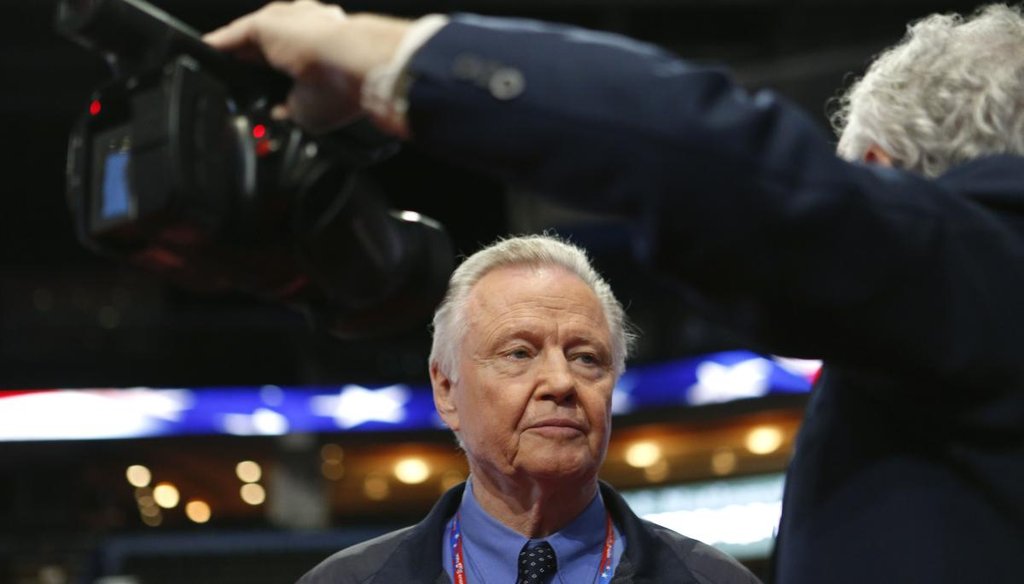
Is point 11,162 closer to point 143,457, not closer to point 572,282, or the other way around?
point 143,457

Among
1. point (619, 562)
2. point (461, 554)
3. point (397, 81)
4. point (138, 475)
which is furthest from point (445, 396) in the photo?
point (138, 475)

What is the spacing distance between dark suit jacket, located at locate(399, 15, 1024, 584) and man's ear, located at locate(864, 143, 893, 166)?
0.43ft

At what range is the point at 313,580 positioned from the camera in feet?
7.38

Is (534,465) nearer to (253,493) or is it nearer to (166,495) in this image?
(166,495)

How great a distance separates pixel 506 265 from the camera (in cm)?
249

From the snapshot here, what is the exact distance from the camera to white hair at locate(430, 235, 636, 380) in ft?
8.10

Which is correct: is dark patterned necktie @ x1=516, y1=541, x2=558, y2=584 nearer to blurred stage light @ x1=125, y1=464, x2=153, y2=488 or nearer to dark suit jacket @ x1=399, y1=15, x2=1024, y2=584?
dark suit jacket @ x1=399, y1=15, x2=1024, y2=584

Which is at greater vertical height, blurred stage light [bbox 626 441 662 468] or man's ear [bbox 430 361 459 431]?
blurred stage light [bbox 626 441 662 468]

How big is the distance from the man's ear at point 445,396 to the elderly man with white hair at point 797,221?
1401 mm

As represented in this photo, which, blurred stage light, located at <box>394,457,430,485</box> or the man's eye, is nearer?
the man's eye

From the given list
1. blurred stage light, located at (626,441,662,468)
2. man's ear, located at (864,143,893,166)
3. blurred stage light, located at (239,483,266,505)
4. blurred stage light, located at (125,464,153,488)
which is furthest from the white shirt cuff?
blurred stage light, located at (239,483,266,505)

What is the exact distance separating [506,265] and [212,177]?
145 cm

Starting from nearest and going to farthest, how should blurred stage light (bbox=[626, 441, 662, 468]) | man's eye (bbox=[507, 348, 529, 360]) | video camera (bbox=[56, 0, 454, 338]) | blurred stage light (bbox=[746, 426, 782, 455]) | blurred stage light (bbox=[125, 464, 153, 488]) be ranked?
video camera (bbox=[56, 0, 454, 338]) < man's eye (bbox=[507, 348, 529, 360]) < blurred stage light (bbox=[746, 426, 782, 455]) < blurred stage light (bbox=[626, 441, 662, 468]) < blurred stage light (bbox=[125, 464, 153, 488])

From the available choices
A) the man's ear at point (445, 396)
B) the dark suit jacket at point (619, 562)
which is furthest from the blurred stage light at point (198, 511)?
the dark suit jacket at point (619, 562)
